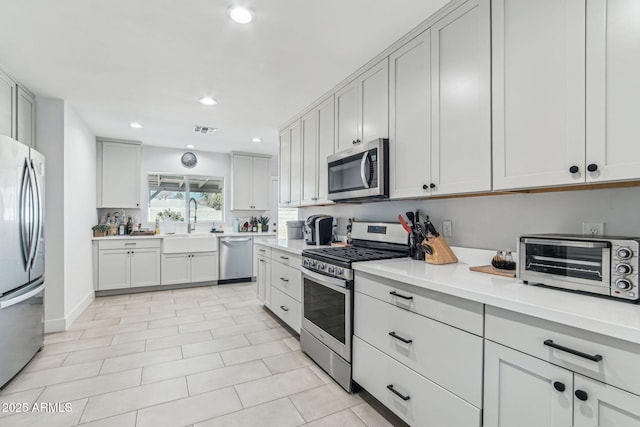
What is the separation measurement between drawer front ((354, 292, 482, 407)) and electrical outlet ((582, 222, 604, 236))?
2.66 ft

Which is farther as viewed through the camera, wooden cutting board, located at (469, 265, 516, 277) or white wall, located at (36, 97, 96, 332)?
white wall, located at (36, 97, 96, 332)

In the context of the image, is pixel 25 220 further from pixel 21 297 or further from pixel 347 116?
pixel 347 116

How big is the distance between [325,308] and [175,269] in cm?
363

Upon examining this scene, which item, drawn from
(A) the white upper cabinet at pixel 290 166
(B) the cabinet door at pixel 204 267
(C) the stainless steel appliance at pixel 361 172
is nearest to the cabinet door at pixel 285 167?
(A) the white upper cabinet at pixel 290 166

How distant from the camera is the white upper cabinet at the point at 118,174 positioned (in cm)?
490

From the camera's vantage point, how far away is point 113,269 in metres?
4.66

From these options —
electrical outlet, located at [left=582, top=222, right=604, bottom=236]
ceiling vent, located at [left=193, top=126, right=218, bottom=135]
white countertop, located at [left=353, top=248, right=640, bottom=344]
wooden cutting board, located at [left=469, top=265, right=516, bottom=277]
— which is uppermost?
ceiling vent, located at [left=193, top=126, right=218, bottom=135]

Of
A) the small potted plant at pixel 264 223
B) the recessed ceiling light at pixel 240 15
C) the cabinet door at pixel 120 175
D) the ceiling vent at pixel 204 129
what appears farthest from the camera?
the small potted plant at pixel 264 223


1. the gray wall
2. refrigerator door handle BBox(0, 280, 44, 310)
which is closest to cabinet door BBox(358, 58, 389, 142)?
the gray wall

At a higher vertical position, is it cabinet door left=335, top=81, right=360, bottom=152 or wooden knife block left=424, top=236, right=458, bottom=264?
cabinet door left=335, top=81, right=360, bottom=152

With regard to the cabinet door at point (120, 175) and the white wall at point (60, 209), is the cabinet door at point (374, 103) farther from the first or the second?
the cabinet door at point (120, 175)

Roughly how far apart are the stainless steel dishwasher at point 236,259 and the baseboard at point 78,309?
1.84 meters

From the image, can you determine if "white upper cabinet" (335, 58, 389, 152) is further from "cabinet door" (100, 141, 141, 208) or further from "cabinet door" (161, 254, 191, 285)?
"cabinet door" (100, 141, 141, 208)

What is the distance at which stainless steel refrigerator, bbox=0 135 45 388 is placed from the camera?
2.15m
